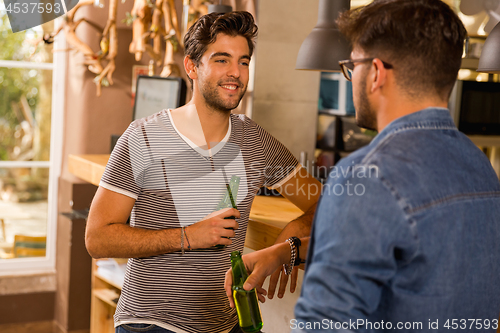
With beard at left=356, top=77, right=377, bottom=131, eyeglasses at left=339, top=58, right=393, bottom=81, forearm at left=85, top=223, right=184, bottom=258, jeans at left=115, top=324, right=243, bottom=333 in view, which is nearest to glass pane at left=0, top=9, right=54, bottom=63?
forearm at left=85, top=223, right=184, bottom=258

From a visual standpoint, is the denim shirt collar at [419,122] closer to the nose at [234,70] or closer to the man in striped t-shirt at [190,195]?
the man in striped t-shirt at [190,195]

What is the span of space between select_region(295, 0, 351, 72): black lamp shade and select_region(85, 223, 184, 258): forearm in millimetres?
1005

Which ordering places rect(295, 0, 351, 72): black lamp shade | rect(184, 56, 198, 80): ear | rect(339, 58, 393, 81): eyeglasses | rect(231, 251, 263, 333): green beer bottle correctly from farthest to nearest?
rect(295, 0, 351, 72): black lamp shade → rect(184, 56, 198, 80): ear → rect(231, 251, 263, 333): green beer bottle → rect(339, 58, 393, 81): eyeglasses

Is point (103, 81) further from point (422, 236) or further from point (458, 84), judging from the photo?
point (422, 236)

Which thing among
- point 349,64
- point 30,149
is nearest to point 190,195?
point 349,64

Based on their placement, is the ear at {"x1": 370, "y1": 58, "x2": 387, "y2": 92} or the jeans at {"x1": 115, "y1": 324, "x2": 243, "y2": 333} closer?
the ear at {"x1": 370, "y1": 58, "x2": 387, "y2": 92}

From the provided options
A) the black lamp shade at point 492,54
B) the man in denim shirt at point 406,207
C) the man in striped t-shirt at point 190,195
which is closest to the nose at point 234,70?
the man in striped t-shirt at point 190,195

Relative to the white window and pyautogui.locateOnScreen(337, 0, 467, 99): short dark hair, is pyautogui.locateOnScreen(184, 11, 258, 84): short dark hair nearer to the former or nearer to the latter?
pyautogui.locateOnScreen(337, 0, 467, 99): short dark hair

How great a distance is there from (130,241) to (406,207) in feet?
2.79

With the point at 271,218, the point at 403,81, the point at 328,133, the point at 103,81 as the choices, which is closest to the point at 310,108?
the point at 328,133

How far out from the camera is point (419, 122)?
31.3 inches

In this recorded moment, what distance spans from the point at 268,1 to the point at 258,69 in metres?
0.41

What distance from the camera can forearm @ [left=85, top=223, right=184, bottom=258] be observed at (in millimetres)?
1342

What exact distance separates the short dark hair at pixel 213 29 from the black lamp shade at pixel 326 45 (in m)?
0.51
